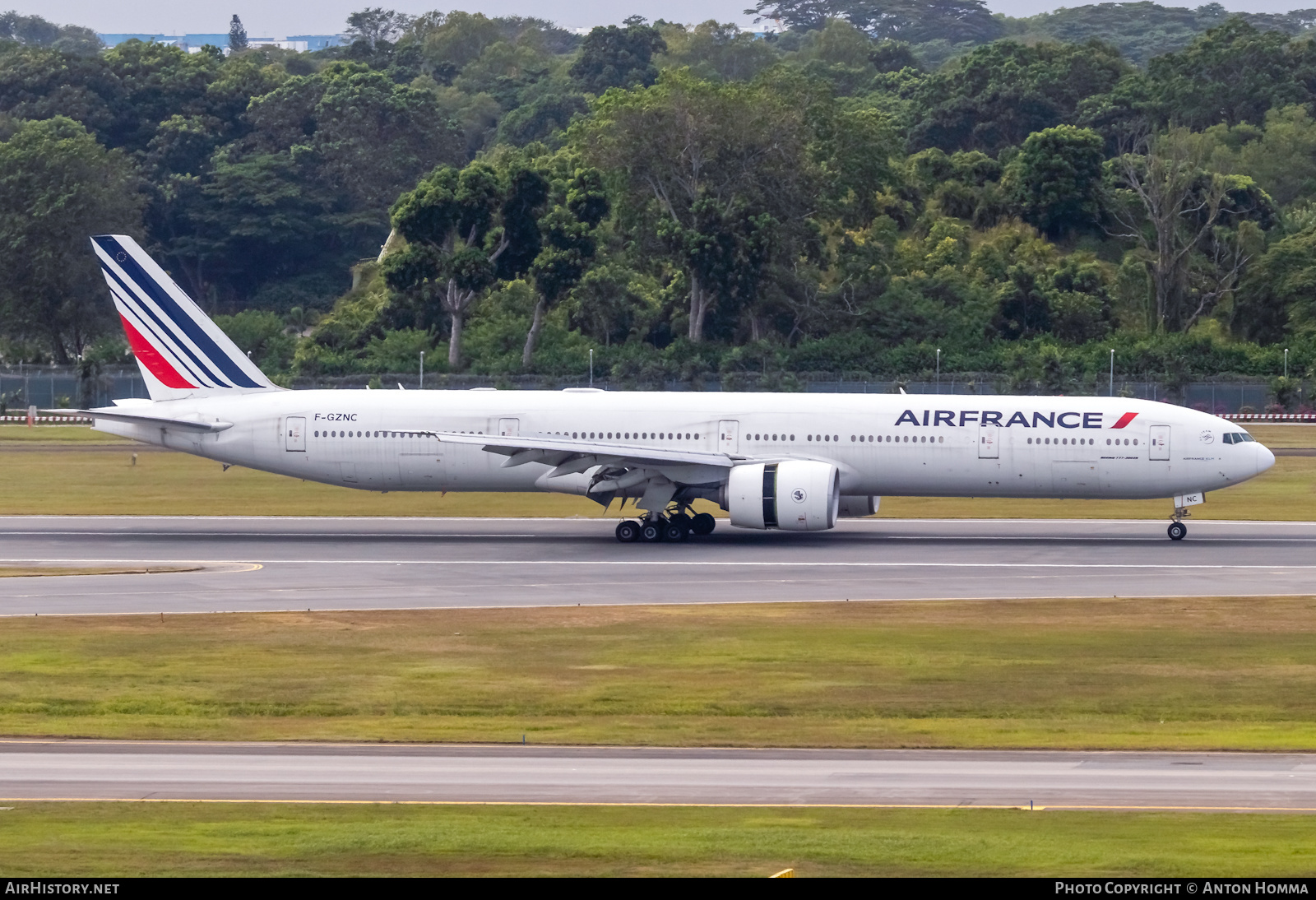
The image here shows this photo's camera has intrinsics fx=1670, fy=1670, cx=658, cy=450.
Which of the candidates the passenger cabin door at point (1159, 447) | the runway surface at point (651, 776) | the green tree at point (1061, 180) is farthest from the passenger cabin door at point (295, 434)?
the green tree at point (1061, 180)

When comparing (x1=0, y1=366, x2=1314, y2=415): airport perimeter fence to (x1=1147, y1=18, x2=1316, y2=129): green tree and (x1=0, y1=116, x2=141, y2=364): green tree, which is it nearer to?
(x1=0, y1=116, x2=141, y2=364): green tree

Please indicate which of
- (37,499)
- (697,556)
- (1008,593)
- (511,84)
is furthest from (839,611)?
(511,84)

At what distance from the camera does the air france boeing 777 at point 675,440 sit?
4322 centimetres

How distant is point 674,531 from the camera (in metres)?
44.1

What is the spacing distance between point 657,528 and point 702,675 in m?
17.9

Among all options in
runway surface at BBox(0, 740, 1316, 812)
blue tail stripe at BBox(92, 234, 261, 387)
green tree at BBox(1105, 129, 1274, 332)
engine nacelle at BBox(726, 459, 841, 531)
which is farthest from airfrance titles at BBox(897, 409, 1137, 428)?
green tree at BBox(1105, 129, 1274, 332)

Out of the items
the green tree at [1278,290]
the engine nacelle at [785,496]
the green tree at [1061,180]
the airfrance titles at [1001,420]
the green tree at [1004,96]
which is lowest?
the engine nacelle at [785,496]

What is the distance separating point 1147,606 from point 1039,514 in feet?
58.9

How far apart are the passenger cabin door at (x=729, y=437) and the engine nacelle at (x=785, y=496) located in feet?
6.38

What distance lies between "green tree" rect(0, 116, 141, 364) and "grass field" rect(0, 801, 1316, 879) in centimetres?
10002

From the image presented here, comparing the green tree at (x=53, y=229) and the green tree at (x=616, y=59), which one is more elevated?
the green tree at (x=616, y=59)

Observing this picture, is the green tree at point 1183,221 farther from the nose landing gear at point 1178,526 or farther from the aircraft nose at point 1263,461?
the aircraft nose at point 1263,461

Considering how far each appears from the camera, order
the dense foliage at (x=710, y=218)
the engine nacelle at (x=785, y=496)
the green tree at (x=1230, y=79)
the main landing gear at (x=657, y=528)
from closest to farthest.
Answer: the engine nacelle at (x=785, y=496) < the main landing gear at (x=657, y=528) < the dense foliage at (x=710, y=218) < the green tree at (x=1230, y=79)

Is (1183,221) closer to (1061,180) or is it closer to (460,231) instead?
(1061,180)
